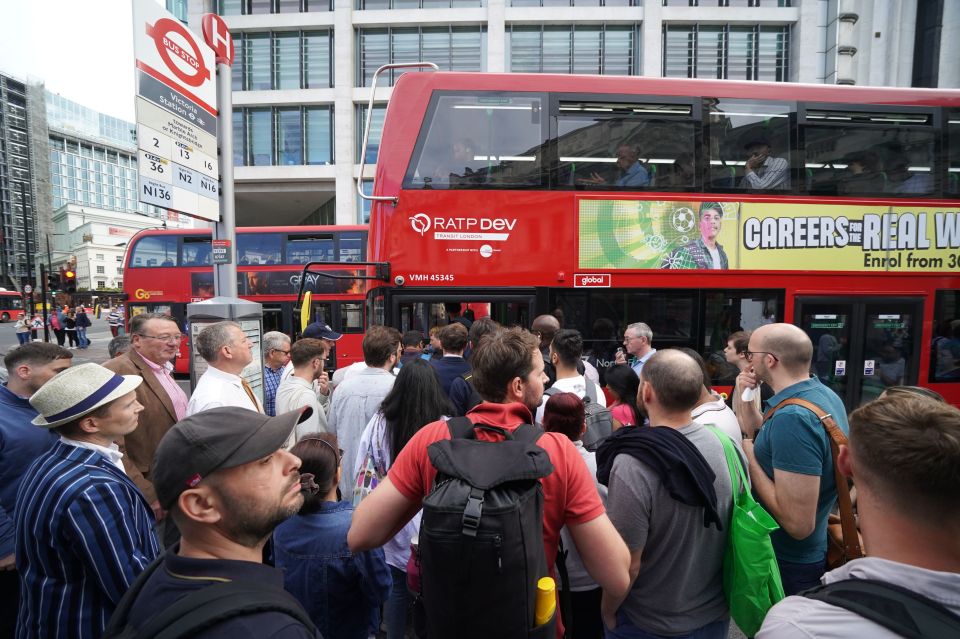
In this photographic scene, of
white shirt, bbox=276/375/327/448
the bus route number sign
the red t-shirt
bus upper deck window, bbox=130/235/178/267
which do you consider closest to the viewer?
the red t-shirt

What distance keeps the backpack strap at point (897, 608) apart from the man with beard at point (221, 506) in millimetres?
1148

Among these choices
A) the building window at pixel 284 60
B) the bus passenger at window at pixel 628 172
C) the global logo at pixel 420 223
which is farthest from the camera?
the building window at pixel 284 60

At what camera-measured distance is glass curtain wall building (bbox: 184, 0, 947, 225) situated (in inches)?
763

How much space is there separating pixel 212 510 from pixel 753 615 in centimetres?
203

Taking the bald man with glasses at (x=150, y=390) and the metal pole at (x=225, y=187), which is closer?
the bald man with glasses at (x=150, y=390)

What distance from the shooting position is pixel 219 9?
21250 mm

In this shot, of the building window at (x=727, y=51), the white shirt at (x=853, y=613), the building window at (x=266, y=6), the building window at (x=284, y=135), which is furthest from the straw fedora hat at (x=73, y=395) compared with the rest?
the building window at (x=266, y=6)

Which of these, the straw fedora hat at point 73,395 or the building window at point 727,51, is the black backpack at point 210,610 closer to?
the straw fedora hat at point 73,395

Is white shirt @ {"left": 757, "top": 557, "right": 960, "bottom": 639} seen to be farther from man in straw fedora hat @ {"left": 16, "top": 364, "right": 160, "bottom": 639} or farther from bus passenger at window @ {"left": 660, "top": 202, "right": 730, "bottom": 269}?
bus passenger at window @ {"left": 660, "top": 202, "right": 730, "bottom": 269}

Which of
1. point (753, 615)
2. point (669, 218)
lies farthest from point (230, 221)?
point (753, 615)

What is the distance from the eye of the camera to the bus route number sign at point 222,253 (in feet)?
16.2

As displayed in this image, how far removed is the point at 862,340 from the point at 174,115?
26.5 feet

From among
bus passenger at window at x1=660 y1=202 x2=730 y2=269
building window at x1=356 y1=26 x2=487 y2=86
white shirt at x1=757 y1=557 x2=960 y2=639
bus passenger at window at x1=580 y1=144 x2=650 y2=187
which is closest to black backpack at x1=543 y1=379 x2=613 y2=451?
white shirt at x1=757 y1=557 x2=960 y2=639

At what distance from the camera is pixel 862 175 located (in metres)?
5.86
